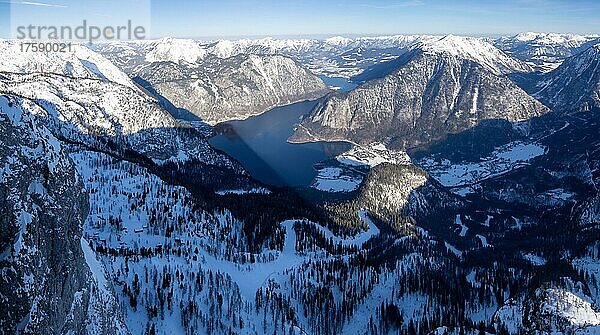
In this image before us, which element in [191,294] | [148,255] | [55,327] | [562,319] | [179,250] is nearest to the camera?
[55,327]

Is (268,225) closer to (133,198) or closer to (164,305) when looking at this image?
(133,198)

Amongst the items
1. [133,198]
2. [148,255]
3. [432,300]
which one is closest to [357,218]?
[432,300]

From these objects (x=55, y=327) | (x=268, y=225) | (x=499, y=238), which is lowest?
(x=499, y=238)

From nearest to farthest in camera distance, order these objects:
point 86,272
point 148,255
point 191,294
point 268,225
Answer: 1. point 86,272
2. point 191,294
3. point 148,255
4. point 268,225

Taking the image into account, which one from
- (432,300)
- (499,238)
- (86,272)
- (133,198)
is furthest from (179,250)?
(499,238)

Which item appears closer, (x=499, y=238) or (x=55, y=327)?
(x=55, y=327)

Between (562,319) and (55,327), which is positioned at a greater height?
(55,327)
